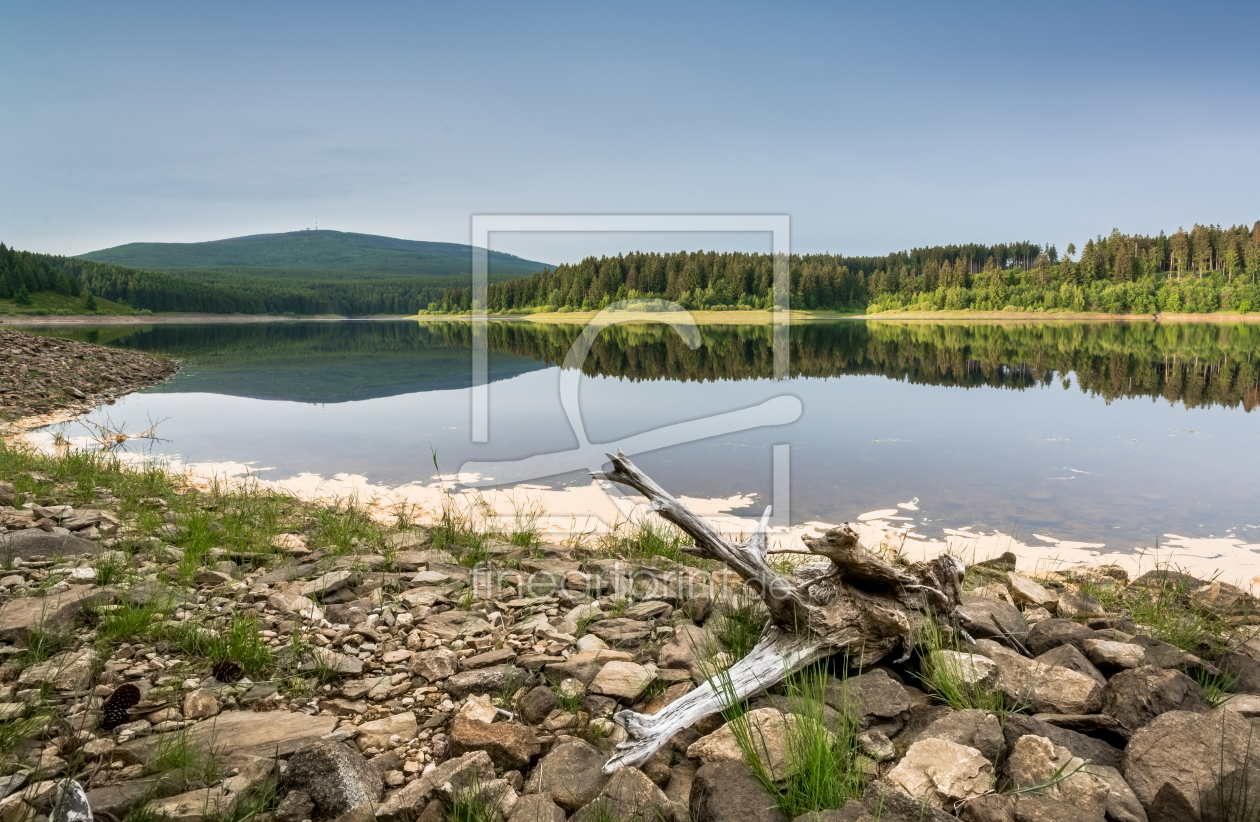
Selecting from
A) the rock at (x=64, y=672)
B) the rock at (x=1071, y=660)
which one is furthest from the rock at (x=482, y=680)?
the rock at (x=1071, y=660)

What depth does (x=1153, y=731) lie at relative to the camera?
3.22 metres

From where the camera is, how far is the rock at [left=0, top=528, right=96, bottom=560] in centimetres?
539

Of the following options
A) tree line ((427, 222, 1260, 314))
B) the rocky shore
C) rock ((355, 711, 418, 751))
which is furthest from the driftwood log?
tree line ((427, 222, 1260, 314))

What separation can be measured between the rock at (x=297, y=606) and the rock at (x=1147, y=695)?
15.2 ft

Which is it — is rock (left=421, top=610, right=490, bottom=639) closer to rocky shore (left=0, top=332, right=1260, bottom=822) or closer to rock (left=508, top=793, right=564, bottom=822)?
rocky shore (left=0, top=332, right=1260, bottom=822)

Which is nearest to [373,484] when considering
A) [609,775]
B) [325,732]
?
[325,732]

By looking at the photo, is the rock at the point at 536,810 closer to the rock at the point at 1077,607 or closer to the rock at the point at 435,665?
the rock at the point at 435,665

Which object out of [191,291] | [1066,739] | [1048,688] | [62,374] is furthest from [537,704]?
[191,291]

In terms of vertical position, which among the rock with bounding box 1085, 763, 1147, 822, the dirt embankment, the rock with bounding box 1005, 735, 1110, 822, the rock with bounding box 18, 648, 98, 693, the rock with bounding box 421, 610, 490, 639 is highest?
the dirt embankment

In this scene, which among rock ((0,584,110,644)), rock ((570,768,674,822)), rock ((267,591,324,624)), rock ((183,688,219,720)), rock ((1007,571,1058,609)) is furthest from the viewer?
rock ((1007,571,1058,609))

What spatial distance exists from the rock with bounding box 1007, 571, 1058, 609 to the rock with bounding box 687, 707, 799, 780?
3015 mm

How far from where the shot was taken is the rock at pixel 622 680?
3.95m

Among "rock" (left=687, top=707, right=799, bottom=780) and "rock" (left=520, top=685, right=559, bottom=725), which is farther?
→ "rock" (left=520, top=685, right=559, bottom=725)

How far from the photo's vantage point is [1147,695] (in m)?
3.59
